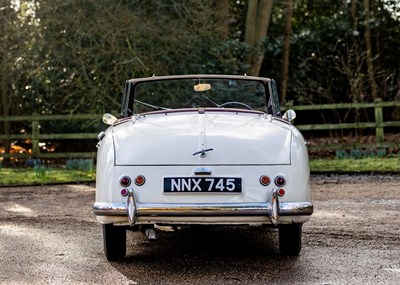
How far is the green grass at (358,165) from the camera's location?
44.5 ft

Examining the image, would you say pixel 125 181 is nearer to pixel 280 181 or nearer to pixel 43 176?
pixel 280 181

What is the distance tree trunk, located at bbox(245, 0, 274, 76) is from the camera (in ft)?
65.3

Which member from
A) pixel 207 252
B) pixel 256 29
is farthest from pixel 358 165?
pixel 207 252

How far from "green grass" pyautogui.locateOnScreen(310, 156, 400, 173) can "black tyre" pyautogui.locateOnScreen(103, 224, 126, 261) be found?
8311mm

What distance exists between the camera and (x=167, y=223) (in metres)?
5.45

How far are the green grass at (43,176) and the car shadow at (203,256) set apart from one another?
588 cm

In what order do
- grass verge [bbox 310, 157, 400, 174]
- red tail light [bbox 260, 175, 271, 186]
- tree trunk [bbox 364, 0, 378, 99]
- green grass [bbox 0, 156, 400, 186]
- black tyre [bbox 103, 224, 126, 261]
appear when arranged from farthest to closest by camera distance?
tree trunk [bbox 364, 0, 378, 99] → grass verge [bbox 310, 157, 400, 174] → green grass [bbox 0, 156, 400, 186] → black tyre [bbox 103, 224, 126, 261] → red tail light [bbox 260, 175, 271, 186]

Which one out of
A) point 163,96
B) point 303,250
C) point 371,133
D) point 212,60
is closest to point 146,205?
point 303,250

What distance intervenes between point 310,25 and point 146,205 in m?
19.5

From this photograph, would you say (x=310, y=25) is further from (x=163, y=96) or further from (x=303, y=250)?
(x=303, y=250)

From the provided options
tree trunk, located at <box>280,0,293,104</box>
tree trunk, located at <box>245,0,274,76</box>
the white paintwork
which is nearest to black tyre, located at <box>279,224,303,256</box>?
the white paintwork

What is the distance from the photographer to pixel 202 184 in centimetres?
539

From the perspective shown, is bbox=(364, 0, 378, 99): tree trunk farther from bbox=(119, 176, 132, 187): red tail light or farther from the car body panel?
bbox=(119, 176, 132, 187): red tail light

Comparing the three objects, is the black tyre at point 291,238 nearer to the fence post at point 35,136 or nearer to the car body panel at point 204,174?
the car body panel at point 204,174
